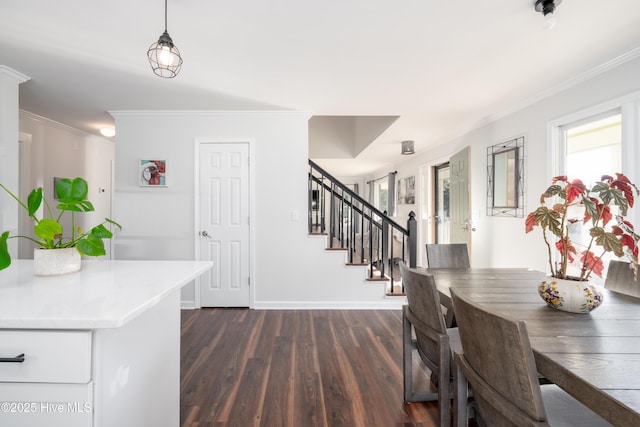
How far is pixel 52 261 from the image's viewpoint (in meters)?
1.30

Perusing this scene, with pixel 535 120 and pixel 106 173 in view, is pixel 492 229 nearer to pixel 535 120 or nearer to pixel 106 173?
pixel 535 120

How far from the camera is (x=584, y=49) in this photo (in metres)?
2.22

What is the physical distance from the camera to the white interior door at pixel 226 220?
3693 mm

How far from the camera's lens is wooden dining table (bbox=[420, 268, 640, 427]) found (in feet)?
2.52

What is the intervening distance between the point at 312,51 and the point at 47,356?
228 centimetres

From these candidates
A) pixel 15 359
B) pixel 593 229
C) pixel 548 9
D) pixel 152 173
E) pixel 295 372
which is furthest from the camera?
pixel 152 173

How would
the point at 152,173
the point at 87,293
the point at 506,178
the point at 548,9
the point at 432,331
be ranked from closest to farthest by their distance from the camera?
the point at 87,293 < the point at 432,331 < the point at 548,9 < the point at 506,178 < the point at 152,173

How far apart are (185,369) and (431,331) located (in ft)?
6.07

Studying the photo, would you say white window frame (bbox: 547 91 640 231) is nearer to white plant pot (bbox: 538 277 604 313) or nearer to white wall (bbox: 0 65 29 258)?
white plant pot (bbox: 538 277 604 313)

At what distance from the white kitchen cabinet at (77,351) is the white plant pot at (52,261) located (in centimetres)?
10

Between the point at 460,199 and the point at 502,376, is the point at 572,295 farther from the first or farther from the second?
the point at 460,199

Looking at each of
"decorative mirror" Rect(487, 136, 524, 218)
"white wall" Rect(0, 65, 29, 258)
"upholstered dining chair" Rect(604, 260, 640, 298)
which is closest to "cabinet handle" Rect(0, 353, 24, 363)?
"white wall" Rect(0, 65, 29, 258)

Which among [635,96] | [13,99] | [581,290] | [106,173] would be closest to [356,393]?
[581,290]

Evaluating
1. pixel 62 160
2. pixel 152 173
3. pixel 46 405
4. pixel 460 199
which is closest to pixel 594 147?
pixel 460 199
